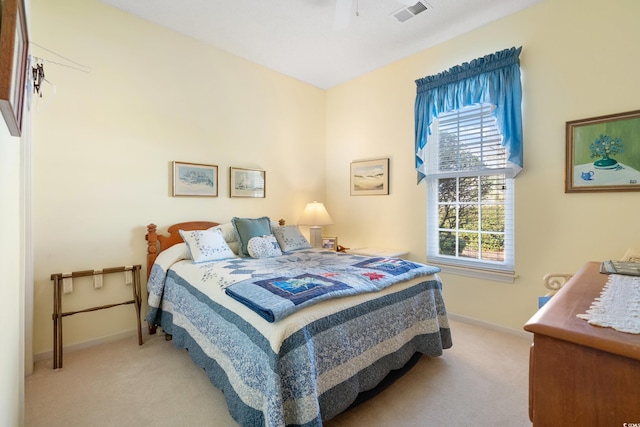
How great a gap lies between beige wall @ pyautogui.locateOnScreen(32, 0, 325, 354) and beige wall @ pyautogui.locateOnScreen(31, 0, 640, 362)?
10 mm

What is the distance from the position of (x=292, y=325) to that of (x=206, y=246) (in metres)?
1.60

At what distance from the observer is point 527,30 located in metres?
2.65

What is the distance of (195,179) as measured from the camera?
3.17 metres

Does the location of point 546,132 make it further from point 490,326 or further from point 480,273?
point 490,326

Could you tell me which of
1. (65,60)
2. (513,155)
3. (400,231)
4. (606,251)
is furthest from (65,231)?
(606,251)

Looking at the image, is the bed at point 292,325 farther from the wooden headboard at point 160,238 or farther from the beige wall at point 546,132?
the beige wall at point 546,132

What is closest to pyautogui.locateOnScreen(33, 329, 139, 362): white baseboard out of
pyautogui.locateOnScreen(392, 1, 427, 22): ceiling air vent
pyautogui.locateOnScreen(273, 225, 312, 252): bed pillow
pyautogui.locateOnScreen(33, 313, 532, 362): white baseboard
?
pyautogui.locateOnScreen(33, 313, 532, 362): white baseboard

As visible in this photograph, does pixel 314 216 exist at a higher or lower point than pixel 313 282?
higher

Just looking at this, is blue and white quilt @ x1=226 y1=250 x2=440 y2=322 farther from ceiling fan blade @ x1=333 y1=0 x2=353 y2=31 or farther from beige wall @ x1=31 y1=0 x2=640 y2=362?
ceiling fan blade @ x1=333 y1=0 x2=353 y2=31

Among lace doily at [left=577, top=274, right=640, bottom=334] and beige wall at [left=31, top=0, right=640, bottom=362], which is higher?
beige wall at [left=31, top=0, right=640, bottom=362]

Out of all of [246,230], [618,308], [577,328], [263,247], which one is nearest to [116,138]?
[246,230]

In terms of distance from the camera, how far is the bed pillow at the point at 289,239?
3187mm

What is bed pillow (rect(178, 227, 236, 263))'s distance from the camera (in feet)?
8.64

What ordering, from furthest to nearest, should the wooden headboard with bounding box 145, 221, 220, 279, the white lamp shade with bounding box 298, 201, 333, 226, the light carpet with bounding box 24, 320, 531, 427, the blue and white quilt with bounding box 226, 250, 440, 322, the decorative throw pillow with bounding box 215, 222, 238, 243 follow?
1. the white lamp shade with bounding box 298, 201, 333, 226
2. the decorative throw pillow with bounding box 215, 222, 238, 243
3. the wooden headboard with bounding box 145, 221, 220, 279
4. the light carpet with bounding box 24, 320, 531, 427
5. the blue and white quilt with bounding box 226, 250, 440, 322
